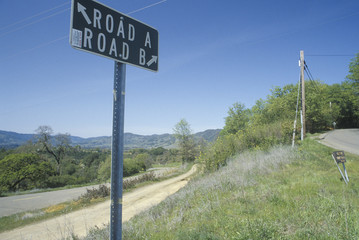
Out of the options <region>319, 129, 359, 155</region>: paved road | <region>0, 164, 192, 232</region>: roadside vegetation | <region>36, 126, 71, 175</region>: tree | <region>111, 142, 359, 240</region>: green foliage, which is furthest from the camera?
<region>36, 126, 71, 175</region>: tree

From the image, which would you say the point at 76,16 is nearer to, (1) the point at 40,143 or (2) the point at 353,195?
(2) the point at 353,195

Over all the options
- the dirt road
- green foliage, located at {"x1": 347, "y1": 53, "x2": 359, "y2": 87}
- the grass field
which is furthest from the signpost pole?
green foliage, located at {"x1": 347, "y1": 53, "x2": 359, "y2": 87}

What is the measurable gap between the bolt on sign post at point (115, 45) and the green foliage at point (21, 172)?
29913 millimetres

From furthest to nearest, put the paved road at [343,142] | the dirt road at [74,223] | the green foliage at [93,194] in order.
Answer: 1. the paved road at [343,142]
2. the green foliage at [93,194]
3. the dirt road at [74,223]

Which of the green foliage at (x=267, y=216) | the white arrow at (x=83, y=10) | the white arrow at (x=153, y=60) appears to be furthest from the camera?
the green foliage at (x=267, y=216)

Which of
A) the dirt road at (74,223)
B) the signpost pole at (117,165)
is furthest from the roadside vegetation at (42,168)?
the signpost pole at (117,165)

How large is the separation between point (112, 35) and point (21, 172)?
3069cm

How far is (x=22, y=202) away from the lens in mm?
12594

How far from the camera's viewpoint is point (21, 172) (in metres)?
25.1

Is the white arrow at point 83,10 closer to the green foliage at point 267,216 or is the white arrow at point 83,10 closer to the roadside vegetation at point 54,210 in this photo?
the green foliage at point 267,216

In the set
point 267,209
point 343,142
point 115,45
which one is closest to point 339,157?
point 267,209

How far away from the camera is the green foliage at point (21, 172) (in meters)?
24.2

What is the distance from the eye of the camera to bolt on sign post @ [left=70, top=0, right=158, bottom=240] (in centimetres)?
161

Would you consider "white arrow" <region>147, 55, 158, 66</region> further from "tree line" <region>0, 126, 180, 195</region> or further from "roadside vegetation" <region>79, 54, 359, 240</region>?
"tree line" <region>0, 126, 180, 195</region>
